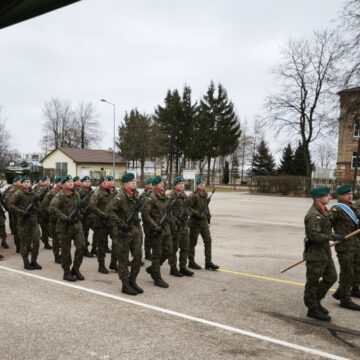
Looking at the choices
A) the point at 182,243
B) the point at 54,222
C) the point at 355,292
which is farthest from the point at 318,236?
the point at 54,222

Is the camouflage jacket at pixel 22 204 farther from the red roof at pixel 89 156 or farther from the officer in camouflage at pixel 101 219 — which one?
the red roof at pixel 89 156

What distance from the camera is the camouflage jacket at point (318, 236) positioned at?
15.8 feet

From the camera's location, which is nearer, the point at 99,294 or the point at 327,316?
the point at 327,316

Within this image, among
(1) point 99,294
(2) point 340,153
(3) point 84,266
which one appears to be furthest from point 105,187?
(2) point 340,153

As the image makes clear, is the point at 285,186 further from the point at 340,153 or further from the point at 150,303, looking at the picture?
the point at 150,303

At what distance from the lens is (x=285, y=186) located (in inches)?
1355

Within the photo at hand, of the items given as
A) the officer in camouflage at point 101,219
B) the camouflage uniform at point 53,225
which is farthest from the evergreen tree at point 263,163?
the officer in camouflage at point 101,219

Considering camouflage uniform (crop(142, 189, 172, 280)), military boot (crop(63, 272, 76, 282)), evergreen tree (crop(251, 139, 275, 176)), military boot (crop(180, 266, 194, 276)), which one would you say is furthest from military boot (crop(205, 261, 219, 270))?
evergreen tree (crop(251, 139, 275, 176))

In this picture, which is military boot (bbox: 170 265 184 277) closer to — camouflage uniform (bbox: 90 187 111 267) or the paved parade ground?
→ the paved parade ground

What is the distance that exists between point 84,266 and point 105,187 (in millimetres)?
1913

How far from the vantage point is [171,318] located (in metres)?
4.79

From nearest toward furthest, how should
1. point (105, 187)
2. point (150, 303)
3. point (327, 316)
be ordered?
1. point (327, 316)
2. point (150, 303)
3. point (105, 187)

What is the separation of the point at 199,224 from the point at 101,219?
85.3 inches

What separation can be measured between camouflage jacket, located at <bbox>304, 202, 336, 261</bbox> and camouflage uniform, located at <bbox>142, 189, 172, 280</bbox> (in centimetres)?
254
